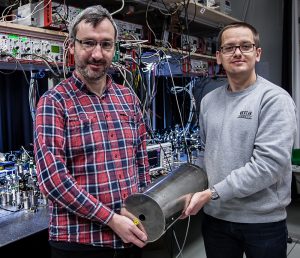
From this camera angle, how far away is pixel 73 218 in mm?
1162

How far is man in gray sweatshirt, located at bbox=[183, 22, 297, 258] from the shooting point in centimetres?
130

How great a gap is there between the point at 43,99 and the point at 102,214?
43cm

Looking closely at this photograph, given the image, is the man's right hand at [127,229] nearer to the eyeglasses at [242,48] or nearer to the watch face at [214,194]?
the watch face at [214,194]

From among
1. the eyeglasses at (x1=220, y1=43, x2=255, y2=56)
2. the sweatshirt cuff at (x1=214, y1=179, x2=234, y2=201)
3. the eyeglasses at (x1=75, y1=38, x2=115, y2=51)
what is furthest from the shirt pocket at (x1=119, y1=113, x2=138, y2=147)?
the eyeglasses at (x1=220, y1=43, x2=255, y2=56)

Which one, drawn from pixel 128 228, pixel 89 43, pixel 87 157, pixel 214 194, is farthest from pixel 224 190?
pixel 89 43

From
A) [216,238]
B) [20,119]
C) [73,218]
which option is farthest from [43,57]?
[216,238]

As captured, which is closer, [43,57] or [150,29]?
[43,57]

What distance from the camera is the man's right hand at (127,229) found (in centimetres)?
111

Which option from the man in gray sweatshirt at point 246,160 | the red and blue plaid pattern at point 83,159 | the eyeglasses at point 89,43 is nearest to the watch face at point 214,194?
the man in gray sweatshirt at point 246,160

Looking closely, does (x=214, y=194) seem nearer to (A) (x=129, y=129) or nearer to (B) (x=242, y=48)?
(A) (x=129, y=129)

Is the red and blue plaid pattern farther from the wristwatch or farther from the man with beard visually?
the wristwatch

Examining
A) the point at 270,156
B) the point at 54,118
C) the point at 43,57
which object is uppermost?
the point at 43,57

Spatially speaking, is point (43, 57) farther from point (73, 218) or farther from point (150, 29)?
point (73, 218)

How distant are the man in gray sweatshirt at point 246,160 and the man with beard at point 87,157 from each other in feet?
0.89
